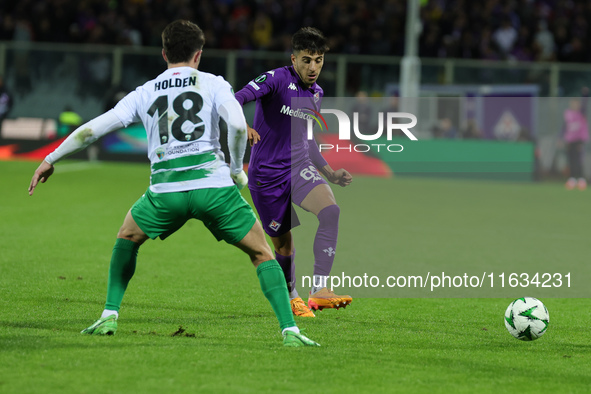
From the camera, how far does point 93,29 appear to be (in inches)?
918

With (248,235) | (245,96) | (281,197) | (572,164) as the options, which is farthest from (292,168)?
(572,164)

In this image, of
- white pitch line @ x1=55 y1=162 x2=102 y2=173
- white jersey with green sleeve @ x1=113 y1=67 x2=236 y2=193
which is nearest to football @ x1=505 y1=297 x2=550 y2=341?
white jersey with green sleeve @ x1=113 y1=67 x2=236 y2=193

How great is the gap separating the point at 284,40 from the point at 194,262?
14.5 meters

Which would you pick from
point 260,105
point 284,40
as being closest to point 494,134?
point 284,40

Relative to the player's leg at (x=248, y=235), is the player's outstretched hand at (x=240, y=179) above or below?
above

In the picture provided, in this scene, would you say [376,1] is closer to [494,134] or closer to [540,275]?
[494,134]

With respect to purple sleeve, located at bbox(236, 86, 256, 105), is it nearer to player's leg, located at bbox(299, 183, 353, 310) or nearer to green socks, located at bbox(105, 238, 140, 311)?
player's leg, located at bbox(299, 183, 353, 310)

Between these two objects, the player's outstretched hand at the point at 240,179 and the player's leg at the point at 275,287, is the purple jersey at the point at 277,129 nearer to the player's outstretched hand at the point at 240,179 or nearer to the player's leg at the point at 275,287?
the player's outstretched hand at the point at 240,179

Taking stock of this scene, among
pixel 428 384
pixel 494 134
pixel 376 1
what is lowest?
pixel 428 384

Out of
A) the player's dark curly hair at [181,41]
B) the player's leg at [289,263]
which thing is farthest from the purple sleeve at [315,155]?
the player's dark curly hair at [181,41]

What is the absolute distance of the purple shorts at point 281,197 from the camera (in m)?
6.77

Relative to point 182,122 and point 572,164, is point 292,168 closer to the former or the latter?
point 182,122

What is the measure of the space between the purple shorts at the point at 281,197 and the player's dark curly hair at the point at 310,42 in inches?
35.0

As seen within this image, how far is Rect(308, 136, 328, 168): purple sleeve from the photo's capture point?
7055 mm
